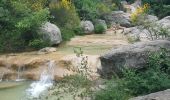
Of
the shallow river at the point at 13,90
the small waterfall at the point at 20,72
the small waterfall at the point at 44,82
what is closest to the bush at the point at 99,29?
the small waterfall at the point at 44,82

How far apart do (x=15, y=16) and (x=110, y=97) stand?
11.3 m

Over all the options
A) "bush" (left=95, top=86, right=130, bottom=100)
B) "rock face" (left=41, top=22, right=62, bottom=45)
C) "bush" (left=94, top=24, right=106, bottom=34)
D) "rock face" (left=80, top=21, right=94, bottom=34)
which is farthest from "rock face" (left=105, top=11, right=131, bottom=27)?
"bush" (left=95, top=86, right=130, bottom=100)

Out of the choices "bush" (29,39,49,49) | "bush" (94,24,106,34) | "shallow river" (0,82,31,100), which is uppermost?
"bush" (29,39,49,49)

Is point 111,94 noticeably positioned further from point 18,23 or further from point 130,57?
point 18,23

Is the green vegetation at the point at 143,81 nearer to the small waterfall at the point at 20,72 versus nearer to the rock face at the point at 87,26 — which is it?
the small waterfall at the point at 20,72

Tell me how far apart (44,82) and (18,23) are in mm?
4353

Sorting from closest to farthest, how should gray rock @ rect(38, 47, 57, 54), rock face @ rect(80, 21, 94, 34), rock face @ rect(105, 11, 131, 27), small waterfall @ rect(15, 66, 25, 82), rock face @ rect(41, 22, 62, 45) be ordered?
1. small waterfall @ rect(15, 66, 25, 82)
2. gray rock @ rect(38, 47, 57, 54)
3. rock face @ rect(41, 22, 62, 45)
4. rock face @ rect(80, 21, 94, 34)
5. rock face @ rect(105, 11, 131, 27)

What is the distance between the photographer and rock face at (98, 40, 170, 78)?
30.0 feet

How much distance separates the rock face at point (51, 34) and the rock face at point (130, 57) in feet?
24.7

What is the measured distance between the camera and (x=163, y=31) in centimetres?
1093

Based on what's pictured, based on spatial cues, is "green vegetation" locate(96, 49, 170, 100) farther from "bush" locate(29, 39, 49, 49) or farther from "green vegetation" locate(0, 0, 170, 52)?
"green vegetation" locate(0, 0, 170, 52)

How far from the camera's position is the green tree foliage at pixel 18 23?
55.0ft

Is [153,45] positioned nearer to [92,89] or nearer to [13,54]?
[92,89]

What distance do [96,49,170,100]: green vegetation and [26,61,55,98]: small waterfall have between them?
388 centimetres
